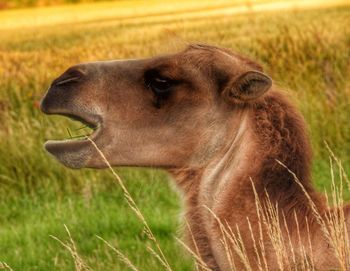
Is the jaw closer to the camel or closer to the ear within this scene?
the camel

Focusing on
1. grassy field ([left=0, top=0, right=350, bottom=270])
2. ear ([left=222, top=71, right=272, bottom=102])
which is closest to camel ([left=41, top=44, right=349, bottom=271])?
ear ([left=222, top=71, right=272, bottom=102])

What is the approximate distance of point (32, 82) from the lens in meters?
13.4

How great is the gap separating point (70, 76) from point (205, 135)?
65cm

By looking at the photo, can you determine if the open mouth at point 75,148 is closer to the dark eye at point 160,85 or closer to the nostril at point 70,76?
the nostril at point 70,76

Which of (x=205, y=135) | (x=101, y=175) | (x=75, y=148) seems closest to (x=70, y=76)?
(x=75, y=148)

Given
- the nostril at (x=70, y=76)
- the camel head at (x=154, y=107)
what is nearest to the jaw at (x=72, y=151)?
the camel head at (x=154, y=107)

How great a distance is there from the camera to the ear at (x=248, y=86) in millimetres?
4789

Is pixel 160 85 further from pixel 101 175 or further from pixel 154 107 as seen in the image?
pixel 101 175

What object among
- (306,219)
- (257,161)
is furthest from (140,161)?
(306,219)

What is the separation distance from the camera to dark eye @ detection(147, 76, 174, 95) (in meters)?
5.10

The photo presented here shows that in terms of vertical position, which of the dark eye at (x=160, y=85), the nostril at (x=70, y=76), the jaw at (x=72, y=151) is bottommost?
the jaw at (x=72, y=151)

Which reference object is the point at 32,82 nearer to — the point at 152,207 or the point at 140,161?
the point at 152,207

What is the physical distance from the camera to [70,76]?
5.00m

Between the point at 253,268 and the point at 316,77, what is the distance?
7.65 meters
